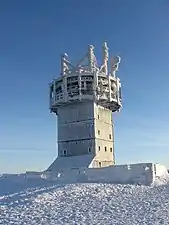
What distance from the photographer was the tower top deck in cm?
4644

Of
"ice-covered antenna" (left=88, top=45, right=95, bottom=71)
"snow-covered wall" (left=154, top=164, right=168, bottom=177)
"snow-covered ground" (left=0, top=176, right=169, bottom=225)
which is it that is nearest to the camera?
"snow-covered ground" (left=0, top=176, right=169, bottom=225)

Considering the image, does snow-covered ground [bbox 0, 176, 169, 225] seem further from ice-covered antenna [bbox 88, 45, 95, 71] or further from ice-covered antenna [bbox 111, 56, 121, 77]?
ice-covered antenna [bbox 111, 56, 121, 77]

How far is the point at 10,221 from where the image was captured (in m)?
17.7

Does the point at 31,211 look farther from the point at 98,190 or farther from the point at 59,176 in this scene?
the point at 59,176

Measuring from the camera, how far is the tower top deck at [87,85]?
46438mm

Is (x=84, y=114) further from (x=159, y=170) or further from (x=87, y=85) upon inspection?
(x=159, y=170)

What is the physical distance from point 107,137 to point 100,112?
3560 mm

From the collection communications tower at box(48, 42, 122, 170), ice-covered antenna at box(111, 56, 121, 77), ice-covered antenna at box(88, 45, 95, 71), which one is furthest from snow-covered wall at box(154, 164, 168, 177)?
ice-covered antenna at box(111, 56, 121, 77)

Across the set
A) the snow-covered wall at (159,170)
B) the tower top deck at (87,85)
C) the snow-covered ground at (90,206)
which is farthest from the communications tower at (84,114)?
the snow-covered ground at (90,206)

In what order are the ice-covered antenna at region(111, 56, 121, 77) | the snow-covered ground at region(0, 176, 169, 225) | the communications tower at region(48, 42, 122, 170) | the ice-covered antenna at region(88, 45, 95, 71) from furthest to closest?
the ice-covered antenna at region(111, 56, 121, 77)
the ice-covered antenna at region(88, 45, 95, 71)
the communications tower at region(48, 42, 122, 170)
the snow-covered ground at region(0, 176, 169, 225)

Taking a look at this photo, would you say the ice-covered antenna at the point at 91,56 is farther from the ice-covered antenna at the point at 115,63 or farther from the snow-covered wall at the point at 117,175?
the snow-covered wall at the point at 117,175

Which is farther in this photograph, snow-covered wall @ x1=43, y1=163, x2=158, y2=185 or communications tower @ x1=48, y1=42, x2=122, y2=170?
communications tower @ x1=48, y1=42, x2=122, y2=170

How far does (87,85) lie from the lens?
155ft

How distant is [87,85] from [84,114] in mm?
3859
